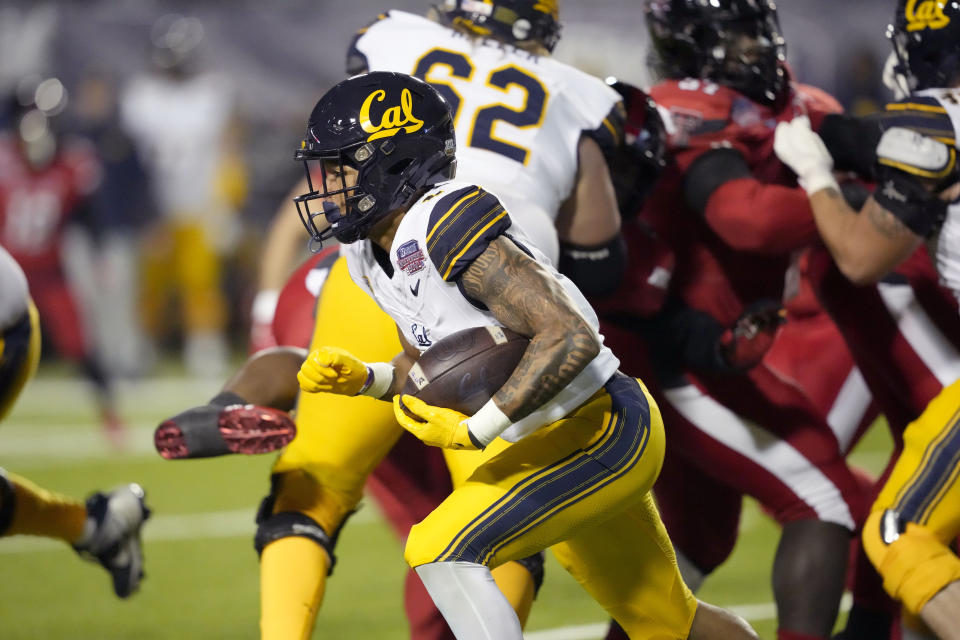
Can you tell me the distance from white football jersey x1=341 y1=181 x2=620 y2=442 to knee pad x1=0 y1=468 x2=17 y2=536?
5.05 ft

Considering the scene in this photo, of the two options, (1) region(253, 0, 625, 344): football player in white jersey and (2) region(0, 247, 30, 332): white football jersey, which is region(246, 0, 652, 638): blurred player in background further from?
(2) region(0, 247, 30, 332): white football jersey

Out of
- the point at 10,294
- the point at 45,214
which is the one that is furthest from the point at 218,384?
the point at 10,294

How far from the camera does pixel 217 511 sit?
625 cm

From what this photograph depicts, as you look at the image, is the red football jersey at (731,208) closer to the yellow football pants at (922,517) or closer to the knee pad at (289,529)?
the yellow football pants at (922,517)

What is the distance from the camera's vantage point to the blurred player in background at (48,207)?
304 inches

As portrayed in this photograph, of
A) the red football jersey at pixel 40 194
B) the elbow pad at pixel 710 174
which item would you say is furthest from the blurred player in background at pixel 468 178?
the red football jersey at pixel 40 194

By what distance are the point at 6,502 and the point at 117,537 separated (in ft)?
1.14

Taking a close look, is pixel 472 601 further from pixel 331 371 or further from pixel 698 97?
pixel 698 97

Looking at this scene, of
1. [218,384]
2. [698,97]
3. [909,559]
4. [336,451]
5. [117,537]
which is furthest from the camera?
[218,384]

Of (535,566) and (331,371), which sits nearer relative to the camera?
(331,371)

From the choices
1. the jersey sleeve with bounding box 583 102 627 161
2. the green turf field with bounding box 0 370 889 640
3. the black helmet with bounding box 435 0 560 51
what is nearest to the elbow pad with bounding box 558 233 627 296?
the jersey sleeve with bounding box 583 102 627 161

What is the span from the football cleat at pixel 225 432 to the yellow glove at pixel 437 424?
1.88 ft

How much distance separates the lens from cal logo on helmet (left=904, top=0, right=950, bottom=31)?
3141 mm

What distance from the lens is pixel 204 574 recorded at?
5078 mm
